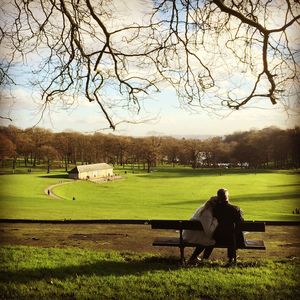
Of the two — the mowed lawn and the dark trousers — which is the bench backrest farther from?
the mowed lawn

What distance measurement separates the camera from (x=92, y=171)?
5353 centimetres

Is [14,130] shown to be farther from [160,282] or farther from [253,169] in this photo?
[253,169]

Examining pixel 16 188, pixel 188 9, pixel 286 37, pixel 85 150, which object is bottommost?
pixel 16 188

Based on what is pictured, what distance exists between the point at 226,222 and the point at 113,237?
127 inches

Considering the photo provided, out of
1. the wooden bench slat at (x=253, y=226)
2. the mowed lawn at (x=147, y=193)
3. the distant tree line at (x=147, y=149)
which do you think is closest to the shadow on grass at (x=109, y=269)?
the wooden bench slat at (x=253, y=226)

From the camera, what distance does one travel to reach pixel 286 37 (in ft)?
19.6

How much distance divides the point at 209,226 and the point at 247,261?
90cm

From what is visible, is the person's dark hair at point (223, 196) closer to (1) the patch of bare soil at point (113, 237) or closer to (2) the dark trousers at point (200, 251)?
(2) the dark trousers at point (200, 251)

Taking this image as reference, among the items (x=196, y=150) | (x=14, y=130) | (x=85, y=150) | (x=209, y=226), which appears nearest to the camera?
(x=209, y=226)

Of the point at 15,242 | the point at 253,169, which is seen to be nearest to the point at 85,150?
the point at 15,242

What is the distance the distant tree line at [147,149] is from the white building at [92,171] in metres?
3.62

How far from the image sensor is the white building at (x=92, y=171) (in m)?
48.2

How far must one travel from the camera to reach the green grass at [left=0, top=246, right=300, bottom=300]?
520 cm

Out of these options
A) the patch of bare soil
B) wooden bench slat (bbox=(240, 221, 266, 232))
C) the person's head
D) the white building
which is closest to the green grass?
wooden bench slat (bbox=(240, 221, 266, 232))
